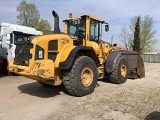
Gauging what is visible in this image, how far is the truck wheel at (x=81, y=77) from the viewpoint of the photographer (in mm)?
6785

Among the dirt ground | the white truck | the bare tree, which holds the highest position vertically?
the bare tree

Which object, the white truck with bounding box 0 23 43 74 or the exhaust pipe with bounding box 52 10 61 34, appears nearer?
the exhaust pipe with bounding box 52 10 61 34

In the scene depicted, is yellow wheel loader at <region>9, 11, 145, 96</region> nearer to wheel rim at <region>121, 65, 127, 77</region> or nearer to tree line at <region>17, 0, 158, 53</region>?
wheel rim at <region>121, 65, 127, 77</region>

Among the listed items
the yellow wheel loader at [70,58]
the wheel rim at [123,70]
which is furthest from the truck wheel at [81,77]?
the wheel rim at [123,70]

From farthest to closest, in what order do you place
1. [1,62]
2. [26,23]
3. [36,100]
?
[26,23] → [1,62] → [36,100]

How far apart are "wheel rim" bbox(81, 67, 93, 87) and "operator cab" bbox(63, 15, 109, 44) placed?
123cm

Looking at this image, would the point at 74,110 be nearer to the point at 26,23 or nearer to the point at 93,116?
the point at 93,116

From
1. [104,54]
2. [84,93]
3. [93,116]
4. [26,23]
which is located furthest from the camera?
[26,23]

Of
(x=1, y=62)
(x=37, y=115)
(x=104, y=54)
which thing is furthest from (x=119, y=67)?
(x=1, y=62)

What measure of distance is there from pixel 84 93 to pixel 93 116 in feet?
5.94

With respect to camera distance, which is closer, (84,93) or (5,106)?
(5,106)

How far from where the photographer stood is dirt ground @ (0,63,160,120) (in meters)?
5.38

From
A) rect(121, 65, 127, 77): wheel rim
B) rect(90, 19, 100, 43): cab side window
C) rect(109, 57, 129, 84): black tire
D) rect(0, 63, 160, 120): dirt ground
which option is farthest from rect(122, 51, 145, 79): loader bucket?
rect(90, 19, 100, 43): cab side window

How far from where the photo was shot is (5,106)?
607cm
